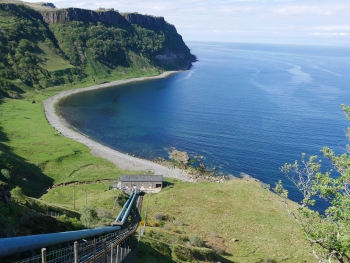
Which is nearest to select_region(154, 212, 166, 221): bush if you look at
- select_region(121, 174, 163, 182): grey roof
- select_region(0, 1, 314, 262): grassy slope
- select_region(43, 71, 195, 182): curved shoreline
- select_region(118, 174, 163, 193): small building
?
select_region(0, 1, 314, 262): grassy slope

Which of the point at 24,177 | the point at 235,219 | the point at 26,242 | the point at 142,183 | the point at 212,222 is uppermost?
the point at 26,242

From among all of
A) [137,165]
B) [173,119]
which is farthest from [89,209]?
[173,119]

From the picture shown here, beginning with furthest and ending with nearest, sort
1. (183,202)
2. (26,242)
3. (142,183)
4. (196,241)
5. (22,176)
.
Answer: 1. (142,183)
2. (22,176)
3. (183,202)
4. (196,241)
5. (26,242)

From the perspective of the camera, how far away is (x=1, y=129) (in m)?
110

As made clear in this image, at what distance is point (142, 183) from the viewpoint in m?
78.3

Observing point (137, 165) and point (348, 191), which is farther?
point (137, 165)

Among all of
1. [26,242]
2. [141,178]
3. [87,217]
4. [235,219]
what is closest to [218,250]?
[235,219]

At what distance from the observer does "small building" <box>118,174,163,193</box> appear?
256ft

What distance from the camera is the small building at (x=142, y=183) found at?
78000 millimetres

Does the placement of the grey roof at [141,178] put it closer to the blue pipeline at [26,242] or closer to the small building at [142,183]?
the small building at [142,183]

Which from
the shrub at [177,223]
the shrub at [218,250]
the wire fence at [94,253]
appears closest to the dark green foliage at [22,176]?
the shrub at [177,223]

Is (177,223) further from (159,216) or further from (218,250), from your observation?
(218,250)

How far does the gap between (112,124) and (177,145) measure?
38004 mm

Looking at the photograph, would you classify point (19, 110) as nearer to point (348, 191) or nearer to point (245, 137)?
point (245, 137)
